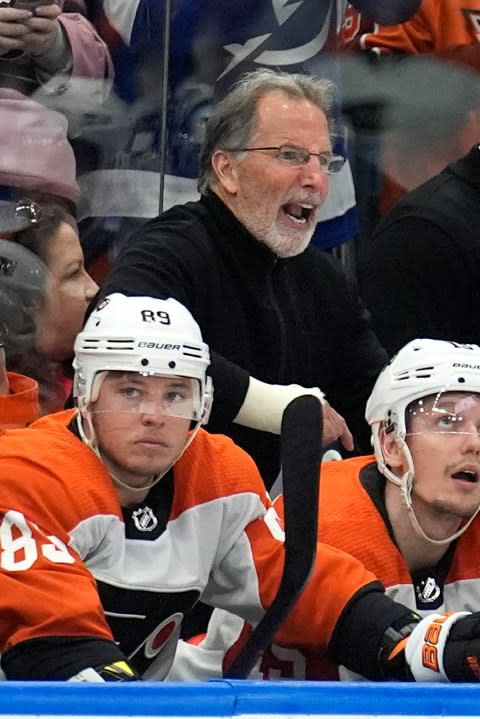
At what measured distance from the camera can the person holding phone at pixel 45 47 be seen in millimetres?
3625

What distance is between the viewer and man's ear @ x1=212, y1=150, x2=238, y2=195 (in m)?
3.73

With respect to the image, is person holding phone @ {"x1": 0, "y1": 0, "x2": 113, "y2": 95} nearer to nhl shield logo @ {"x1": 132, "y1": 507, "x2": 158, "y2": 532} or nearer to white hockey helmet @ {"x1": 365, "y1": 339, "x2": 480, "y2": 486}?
white hockey helmet @ {"x1": 365, "y1": 339, "x2": 480, "y2": 486}

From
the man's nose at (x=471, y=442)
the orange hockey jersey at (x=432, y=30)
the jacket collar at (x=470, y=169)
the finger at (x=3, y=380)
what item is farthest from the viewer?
the orange hockey jersey at (x=432, y=30)

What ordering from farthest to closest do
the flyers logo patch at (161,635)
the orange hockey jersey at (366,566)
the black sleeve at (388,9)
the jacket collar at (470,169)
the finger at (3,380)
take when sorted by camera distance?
the black sleeve at (388,9) < the jacket collar at (470,169) < the finger at (3,380) < the orange hockey jersey at (366,566) < the flyers logo patch at (161,635)

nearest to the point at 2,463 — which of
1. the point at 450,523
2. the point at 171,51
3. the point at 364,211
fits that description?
the point at 450,523

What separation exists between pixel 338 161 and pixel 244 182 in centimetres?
21

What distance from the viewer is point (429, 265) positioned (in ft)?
12.8

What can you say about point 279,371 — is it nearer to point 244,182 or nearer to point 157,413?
point 244,182

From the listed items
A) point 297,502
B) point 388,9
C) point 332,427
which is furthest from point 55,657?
point 388,9

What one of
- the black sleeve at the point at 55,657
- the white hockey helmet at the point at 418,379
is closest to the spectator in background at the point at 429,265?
the white hockey helmet at the point at 418,379

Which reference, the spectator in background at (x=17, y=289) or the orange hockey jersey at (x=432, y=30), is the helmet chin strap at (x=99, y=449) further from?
the orange hockey jersey at (x=432, y=30)

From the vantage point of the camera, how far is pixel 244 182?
12.2 feet

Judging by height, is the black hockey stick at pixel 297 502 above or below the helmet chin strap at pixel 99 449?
above

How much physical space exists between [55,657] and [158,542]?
0.40m
